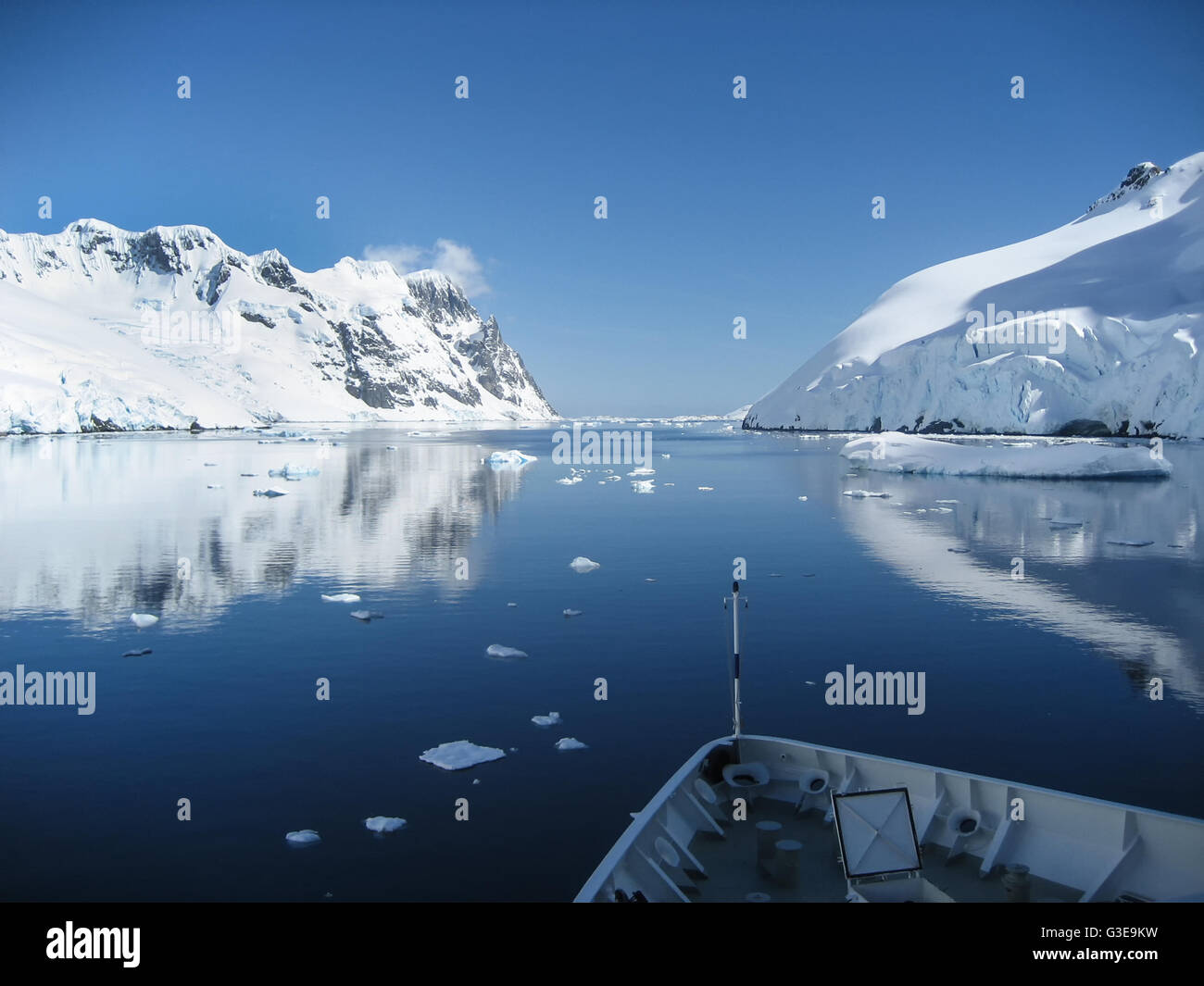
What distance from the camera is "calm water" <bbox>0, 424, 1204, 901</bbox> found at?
7473mm

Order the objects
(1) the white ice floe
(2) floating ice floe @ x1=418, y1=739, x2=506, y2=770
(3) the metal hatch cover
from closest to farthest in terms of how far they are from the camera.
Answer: (3) the metal hatch cover < (2) floating ice floe @ x1=418, y1=739, x2=506, y2=770 < (1) the white ice floe

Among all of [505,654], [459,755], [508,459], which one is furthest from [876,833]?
[508,459]

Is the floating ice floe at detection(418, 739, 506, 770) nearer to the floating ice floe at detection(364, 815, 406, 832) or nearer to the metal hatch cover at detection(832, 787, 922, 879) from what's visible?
the floating ice floe at detection(364, 815, 406, 832)

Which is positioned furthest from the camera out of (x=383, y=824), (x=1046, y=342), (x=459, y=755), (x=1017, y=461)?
(x=1046, y=342)

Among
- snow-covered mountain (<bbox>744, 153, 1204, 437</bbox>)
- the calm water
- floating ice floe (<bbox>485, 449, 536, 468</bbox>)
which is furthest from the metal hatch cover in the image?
snow-covered mountain (<bbox>744, 153, 1204, 437</bbox>)

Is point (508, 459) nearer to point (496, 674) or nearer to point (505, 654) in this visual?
point (505, 654)

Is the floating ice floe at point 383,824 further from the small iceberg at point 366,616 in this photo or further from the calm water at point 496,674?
the small iceberg at point 366,616

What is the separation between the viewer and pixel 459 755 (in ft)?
30.0

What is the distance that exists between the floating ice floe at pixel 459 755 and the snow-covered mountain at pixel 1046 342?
2748 inches

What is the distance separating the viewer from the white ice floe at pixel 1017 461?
4219 centimetres

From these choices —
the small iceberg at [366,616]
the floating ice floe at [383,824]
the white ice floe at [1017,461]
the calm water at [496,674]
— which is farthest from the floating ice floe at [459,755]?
the white ice floe at [1017,461]

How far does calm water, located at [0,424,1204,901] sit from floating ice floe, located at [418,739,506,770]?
6.8 inches

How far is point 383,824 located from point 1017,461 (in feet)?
149

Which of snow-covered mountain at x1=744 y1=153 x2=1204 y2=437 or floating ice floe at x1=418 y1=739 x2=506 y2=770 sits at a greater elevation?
snow-covered mountain at x1=744 y1=153 x2=1204 y2=437
